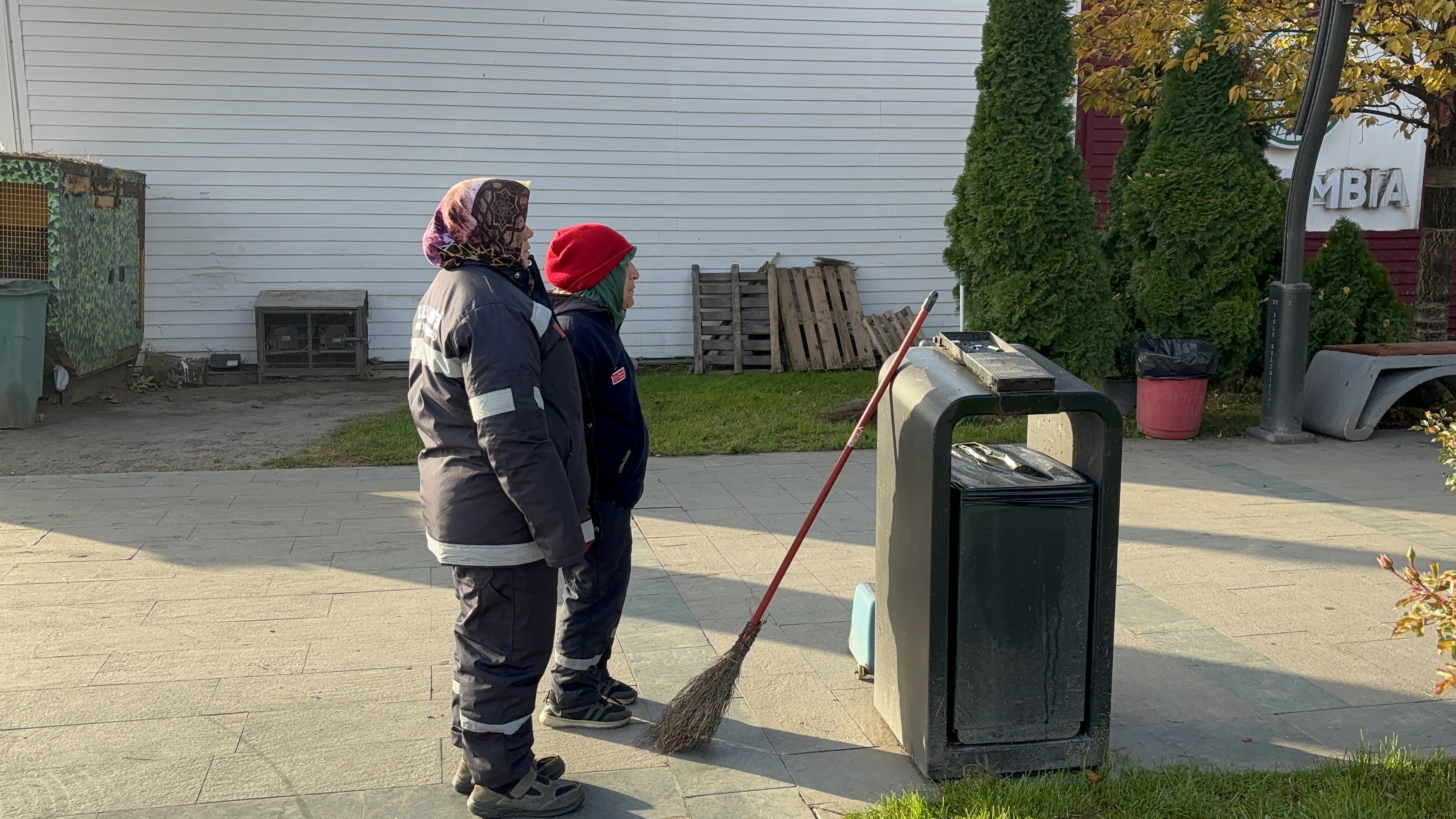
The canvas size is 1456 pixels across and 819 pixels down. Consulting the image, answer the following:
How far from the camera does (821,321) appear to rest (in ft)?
42.5

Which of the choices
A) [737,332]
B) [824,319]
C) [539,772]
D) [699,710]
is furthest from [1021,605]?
[824,319]

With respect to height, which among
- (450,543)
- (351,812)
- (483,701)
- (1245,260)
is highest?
(1245,260)

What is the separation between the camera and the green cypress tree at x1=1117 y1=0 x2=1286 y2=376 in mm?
9844

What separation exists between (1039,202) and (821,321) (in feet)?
12.9

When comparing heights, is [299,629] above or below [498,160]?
below

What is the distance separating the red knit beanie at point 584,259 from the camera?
12.6 ft

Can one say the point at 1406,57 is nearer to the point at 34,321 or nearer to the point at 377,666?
the point at 377,666

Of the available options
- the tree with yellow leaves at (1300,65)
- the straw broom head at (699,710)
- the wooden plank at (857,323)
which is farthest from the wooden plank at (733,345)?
the straw broom head at (699,710)

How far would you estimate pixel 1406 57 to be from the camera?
9328 mm

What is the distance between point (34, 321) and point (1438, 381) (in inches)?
447

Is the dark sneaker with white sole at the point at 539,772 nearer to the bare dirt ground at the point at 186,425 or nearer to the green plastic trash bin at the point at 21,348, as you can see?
the bare dirt ground at the point at 186,425

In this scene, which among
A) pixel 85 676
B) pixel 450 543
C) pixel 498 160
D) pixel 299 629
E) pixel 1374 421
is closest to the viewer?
pixel 450 543

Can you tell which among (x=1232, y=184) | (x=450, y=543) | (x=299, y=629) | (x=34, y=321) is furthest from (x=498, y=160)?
(x=450, y=543)

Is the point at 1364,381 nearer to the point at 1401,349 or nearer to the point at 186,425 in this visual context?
the point at 1401,349
